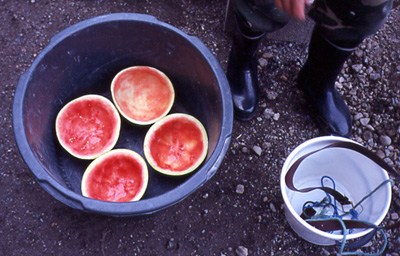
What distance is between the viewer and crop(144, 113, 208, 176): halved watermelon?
5.35 ft

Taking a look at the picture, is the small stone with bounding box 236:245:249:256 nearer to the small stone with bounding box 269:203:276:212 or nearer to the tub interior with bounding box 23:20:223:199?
the small stone with bounding box 269:203:276:212

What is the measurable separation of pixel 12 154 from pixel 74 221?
0.47m

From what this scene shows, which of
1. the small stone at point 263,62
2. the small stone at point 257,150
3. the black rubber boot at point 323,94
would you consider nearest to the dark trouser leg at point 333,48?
the black rubber boot at point 323,94

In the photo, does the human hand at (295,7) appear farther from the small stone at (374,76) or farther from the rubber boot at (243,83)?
the small stone at (374,76)

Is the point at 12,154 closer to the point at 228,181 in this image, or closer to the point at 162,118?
the point at 162,118

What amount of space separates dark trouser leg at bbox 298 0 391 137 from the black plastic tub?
527mm

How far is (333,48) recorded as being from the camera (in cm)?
165

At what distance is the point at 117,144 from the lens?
178 centimetres

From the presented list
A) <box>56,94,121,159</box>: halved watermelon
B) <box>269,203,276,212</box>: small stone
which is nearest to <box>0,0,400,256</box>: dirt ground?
<box>269,203,276,212</box>: small stone

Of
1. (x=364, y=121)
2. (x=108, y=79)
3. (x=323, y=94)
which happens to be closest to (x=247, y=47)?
(x=323, y=94)

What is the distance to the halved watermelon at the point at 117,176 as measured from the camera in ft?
5.24

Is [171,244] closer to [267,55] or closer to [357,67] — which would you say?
[267,55]

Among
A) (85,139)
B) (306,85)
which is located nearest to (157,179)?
(85,139)

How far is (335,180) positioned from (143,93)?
1027 mm
